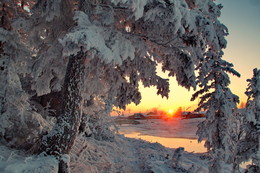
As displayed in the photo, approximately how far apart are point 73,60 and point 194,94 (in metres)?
9.50

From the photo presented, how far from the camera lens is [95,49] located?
4.46m

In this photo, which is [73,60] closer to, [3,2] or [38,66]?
[38,66]

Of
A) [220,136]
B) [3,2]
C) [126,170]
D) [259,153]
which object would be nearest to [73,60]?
[3,2]

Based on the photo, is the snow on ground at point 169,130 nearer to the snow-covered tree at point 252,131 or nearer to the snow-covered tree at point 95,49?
the snow-covered tree at point 252,131

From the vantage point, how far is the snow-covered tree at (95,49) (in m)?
4.80

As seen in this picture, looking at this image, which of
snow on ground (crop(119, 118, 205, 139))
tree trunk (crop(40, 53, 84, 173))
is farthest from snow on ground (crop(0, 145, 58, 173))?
snow on ground (crop(119, 118, 205, 139))

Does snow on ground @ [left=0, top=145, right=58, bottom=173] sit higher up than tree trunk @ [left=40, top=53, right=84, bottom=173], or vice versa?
tree trunk @ [left=40, top=53, right=84, bottom=173]

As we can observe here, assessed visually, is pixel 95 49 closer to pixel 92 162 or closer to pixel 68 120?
pixel 68 120

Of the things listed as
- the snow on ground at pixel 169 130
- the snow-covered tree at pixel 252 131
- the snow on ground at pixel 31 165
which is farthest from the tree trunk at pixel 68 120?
the snow on ground at pixel 169 130

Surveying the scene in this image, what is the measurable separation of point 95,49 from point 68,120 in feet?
7.68

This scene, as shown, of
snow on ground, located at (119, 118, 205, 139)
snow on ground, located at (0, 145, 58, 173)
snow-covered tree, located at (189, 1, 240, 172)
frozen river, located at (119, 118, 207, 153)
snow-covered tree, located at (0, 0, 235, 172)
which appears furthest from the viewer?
snow on ground, located at (119, 118, 205, 139)

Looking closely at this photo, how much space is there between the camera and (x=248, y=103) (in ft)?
31.1

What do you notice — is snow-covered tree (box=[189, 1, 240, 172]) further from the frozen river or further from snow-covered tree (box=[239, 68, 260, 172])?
the frozen river

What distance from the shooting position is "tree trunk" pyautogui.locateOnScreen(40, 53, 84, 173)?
17.9ft
